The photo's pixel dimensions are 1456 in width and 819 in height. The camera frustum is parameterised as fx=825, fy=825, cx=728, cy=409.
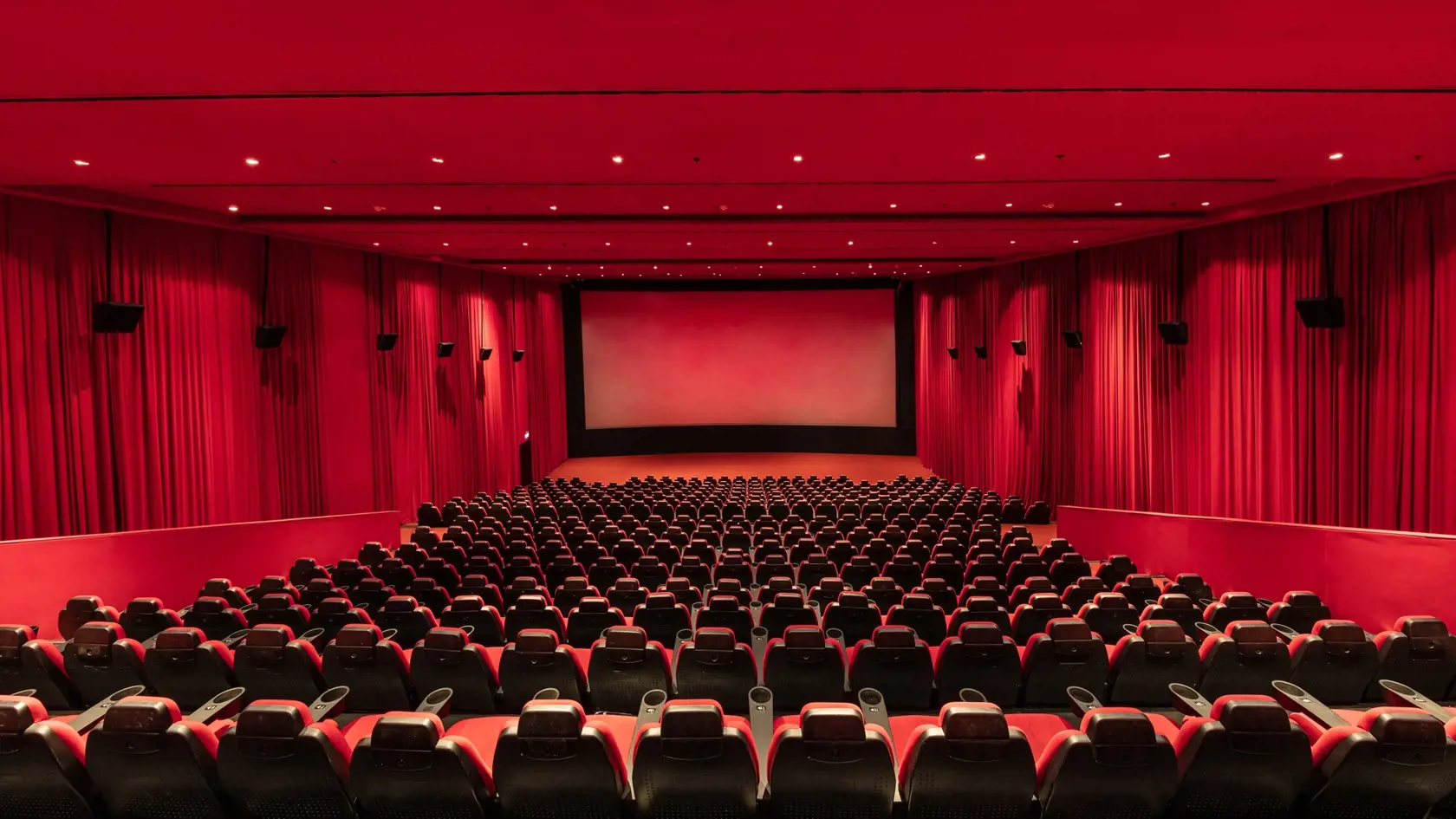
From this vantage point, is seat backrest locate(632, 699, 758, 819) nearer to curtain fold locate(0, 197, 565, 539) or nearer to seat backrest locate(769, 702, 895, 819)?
seat backrest locate(769, 702, 895, 819)

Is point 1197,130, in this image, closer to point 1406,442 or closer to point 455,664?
point 1406,442

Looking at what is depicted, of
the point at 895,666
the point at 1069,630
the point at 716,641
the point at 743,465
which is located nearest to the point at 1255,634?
the point at 1069,630

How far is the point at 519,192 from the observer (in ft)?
35.3

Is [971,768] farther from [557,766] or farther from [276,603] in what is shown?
[276,603]

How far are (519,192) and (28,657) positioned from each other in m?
7.29

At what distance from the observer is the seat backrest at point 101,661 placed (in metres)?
5.31

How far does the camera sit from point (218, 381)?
41.7 ft

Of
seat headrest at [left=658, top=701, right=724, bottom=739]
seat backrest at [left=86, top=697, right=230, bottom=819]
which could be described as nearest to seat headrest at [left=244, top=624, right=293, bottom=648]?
seat backrest at [left=86, top=697, right=230, bottom=819]

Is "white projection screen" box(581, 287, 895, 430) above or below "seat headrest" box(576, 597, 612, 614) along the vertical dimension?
above

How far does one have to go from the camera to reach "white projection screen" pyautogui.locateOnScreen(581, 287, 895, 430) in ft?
90.1

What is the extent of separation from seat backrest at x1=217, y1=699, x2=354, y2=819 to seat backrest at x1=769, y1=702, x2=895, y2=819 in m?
1.83

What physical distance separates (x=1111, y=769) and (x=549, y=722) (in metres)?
2.26

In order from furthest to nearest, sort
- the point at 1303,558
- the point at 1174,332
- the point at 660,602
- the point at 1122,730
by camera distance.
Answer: the point at 1174,332
the point at 1303,558
the point at 660,602
the point at 1122,730

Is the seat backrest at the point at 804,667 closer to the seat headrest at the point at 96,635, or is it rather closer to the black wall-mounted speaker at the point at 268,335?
the seat headrest at the point at 96,635
